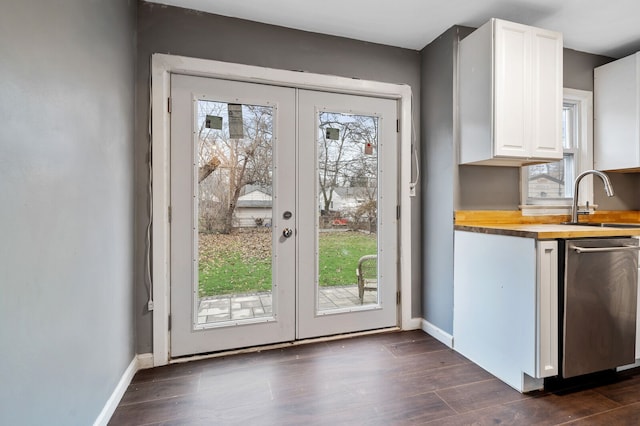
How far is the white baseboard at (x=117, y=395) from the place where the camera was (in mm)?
1552

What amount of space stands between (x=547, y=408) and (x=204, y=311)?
216cm

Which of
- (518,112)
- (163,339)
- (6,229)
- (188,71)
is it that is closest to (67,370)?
(6,229)

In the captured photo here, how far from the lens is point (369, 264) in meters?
2.73

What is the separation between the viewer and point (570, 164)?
2906mm

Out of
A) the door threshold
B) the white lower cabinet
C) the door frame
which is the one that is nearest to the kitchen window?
the white lower cabinet

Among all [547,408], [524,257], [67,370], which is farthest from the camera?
[524,257]

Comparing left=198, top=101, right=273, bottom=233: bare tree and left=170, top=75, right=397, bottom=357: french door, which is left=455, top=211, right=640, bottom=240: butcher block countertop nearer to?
left=170, top=75, right=397, bottom=357: french door

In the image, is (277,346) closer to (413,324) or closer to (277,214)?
(277,214)

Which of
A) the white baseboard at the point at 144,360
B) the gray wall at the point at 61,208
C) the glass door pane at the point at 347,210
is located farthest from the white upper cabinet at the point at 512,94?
the white baseboard at the point at 144,360

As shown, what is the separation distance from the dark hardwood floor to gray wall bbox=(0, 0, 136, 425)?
1.27 feet

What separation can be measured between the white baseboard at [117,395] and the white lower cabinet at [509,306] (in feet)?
7.24

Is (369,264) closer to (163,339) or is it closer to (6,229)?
(163,339)

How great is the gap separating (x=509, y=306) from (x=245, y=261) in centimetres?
178

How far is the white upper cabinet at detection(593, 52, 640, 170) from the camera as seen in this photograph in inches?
105
